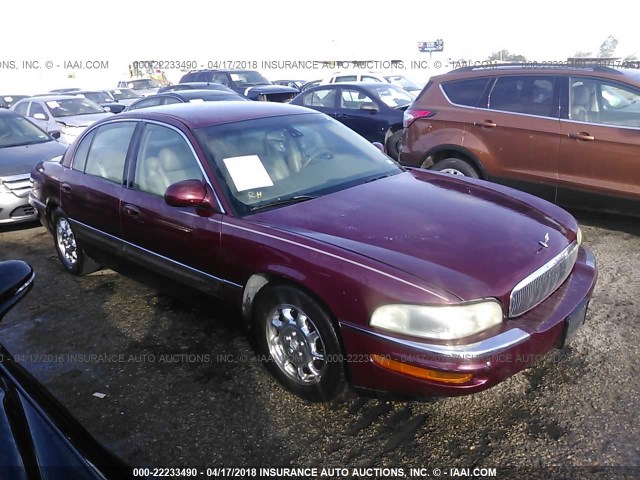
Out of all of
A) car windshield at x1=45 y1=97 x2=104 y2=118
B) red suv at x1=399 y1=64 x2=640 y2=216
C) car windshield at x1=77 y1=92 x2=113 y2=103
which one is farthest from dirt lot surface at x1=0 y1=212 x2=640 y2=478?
car windshield at x1=77 y1=92 x2=113 y2=103

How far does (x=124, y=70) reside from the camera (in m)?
46.6

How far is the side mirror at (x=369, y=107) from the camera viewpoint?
9195 millimetres

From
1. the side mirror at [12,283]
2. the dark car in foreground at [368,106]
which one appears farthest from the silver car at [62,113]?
the side mirror at [12,283]

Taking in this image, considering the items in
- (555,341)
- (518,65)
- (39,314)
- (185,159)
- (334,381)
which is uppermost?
(518,65)

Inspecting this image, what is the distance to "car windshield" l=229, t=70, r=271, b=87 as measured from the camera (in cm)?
1683

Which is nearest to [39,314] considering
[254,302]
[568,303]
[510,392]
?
[254,302]

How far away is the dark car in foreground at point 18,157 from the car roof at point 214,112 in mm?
2904

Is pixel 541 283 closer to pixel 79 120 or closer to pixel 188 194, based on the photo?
pixel 188 194

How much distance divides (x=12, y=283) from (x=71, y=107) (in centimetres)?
1162

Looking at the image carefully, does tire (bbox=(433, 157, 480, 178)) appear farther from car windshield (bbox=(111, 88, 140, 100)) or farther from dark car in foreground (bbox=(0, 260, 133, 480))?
car windshield (bbox=(111, 88, 140, 100))

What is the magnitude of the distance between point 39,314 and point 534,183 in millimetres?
4867

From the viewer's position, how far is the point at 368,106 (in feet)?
30.8

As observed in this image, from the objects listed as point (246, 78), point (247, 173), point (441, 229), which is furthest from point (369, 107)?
point (246, 78)

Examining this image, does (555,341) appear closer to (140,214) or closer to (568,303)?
(568,303)
